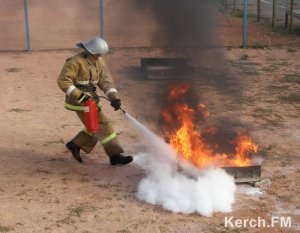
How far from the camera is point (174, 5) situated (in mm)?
7398

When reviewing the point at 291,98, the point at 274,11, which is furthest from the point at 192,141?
the point at 274,11

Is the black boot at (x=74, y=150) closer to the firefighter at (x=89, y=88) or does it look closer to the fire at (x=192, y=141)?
the firefighter at (x=89, y=88)

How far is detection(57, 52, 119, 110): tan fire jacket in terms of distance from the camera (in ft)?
18.1

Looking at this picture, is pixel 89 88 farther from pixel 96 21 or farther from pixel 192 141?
pixel 96 21

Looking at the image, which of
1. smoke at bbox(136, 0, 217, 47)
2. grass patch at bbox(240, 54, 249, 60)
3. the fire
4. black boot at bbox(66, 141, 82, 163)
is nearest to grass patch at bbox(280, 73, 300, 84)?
grass patch at bbox(240, 54, 249, 60)

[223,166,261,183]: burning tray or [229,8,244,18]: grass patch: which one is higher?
[229,8,244,18]: grass patch

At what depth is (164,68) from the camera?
9.94 metres

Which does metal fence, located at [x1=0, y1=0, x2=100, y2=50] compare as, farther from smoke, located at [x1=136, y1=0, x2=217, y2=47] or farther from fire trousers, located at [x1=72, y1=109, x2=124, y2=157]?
fire trousers, located at [x1=72, y1=109, x2=124, y2=157]

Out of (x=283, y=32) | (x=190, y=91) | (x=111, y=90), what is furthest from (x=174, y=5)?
(x=283, y=32)

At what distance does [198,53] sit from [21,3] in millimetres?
21464

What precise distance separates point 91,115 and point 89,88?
48cm

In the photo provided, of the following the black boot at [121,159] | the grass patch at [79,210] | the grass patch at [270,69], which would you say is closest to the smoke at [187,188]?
the black boot at [121,159]

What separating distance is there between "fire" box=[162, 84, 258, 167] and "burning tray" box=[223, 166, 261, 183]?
0.22 m

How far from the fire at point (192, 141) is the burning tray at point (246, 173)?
0.74 feet
